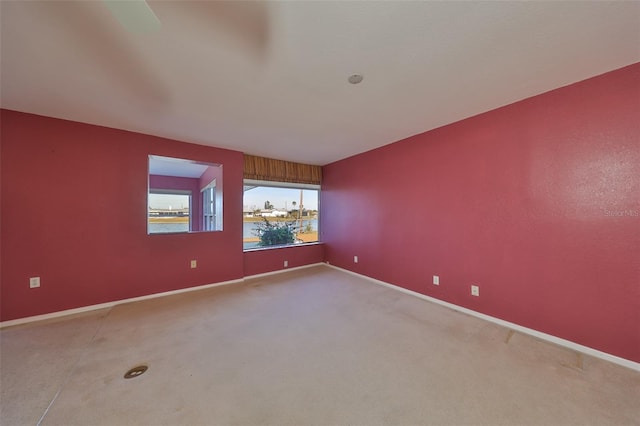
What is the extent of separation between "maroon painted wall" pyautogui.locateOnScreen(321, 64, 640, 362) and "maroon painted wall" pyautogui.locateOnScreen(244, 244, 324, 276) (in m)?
1.98

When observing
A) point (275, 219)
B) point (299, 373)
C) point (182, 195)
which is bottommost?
point (299, 373)

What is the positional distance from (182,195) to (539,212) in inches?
259

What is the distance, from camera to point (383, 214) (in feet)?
12.0

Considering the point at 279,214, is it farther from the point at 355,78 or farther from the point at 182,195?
the point at 355,78

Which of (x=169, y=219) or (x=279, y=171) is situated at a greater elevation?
(x=279, y=171)

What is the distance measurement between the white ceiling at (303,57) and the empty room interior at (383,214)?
0.02 metres

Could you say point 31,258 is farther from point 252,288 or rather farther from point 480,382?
point 480,382

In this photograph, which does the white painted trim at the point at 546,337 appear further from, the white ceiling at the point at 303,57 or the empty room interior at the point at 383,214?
the white ceiling at the point at 303,57

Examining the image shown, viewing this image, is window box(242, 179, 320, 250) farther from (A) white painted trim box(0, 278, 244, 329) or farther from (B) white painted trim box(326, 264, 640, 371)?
(B) white painted trim box(326, 264, 640, 371)

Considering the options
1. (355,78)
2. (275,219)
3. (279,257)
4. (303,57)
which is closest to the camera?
(303,57)

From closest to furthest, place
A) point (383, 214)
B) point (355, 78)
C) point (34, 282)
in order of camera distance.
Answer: point (355, 78) → point (34, 282) → point (383, 214)

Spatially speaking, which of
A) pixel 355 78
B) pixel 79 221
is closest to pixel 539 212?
pixel 355 78

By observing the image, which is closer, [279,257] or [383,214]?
[383,214]

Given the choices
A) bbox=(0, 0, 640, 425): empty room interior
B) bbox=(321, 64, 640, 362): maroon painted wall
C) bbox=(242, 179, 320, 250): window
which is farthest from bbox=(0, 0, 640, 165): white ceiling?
bbox=(242, 179, 320, 250): window
